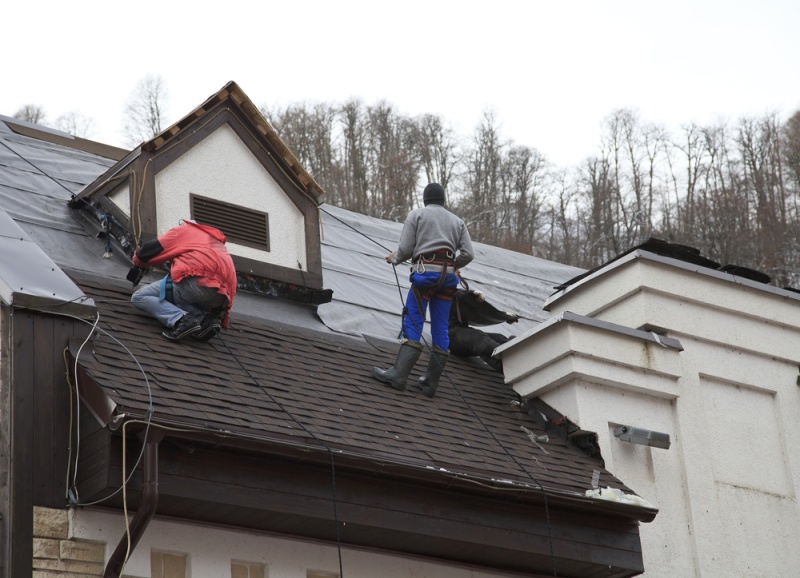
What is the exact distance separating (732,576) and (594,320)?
8.96 feet

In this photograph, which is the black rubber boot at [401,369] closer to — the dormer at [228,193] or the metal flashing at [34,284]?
the dormer at [228,193]

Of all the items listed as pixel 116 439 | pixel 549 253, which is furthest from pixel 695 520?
pixel 549 253

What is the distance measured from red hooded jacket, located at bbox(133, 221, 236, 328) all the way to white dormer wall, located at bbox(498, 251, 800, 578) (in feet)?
11.0

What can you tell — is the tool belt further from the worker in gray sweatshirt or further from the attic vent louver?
the attic vent louver

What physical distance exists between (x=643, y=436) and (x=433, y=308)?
7.50 ft

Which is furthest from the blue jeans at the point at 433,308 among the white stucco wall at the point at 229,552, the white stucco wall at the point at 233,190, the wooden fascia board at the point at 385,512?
the white stucco wall at the point at 229,552

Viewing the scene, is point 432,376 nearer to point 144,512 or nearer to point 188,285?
point 188,285

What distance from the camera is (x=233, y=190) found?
465 inches

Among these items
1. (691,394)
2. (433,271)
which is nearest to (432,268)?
(433,271)

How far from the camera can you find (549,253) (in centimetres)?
4281

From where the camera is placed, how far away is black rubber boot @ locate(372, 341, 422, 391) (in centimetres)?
1095

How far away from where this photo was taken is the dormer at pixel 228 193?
→ 11.1 meters

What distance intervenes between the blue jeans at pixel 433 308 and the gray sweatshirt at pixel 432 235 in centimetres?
23

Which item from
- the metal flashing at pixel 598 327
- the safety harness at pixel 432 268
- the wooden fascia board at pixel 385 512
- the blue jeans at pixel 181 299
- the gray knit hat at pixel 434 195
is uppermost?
the gray knit hat at pixel 434 195
